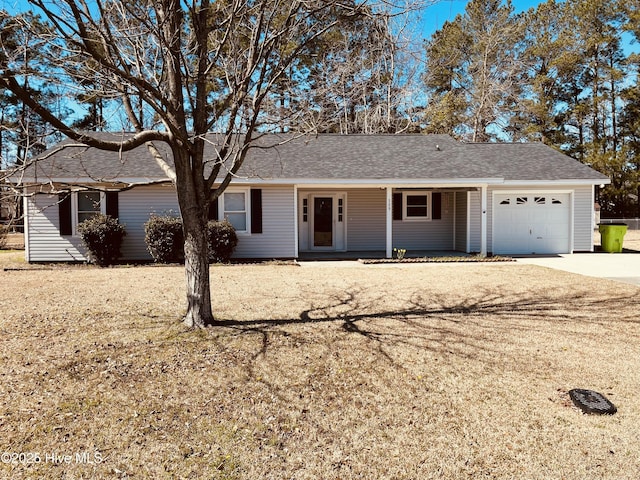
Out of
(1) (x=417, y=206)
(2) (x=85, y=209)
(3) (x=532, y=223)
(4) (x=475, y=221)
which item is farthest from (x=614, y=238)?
(2) (x=85, y=209)

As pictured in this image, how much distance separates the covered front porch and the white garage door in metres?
0.92

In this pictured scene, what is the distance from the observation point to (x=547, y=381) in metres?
4.43

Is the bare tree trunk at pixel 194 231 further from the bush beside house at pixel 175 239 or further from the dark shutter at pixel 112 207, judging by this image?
the dark shutter at pixel 112 207

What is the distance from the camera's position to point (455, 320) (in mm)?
6598

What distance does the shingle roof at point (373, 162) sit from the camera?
45.8 ft

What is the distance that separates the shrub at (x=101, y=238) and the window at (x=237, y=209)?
3091mm

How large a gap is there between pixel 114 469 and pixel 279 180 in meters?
11.3

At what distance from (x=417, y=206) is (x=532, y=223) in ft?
12.9

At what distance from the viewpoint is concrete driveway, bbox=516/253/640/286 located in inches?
423

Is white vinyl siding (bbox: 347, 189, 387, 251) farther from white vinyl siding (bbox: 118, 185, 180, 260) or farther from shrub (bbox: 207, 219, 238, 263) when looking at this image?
white vinyl siding (bbox: 118, 185, 180, 260)

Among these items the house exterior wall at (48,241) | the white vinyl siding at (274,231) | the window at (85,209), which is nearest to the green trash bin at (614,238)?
the white vinyl siding at (274,231)

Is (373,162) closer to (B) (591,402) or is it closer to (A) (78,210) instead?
(A) (78,210)

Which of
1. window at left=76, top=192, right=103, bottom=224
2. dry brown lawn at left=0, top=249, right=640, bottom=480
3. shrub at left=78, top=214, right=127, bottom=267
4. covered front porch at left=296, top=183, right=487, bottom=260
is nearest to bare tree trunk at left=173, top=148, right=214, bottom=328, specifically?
dry brown lawn at left=0, top=249, right=640, bottom=480

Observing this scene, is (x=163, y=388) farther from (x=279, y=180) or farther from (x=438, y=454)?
(x=279, y=180)
